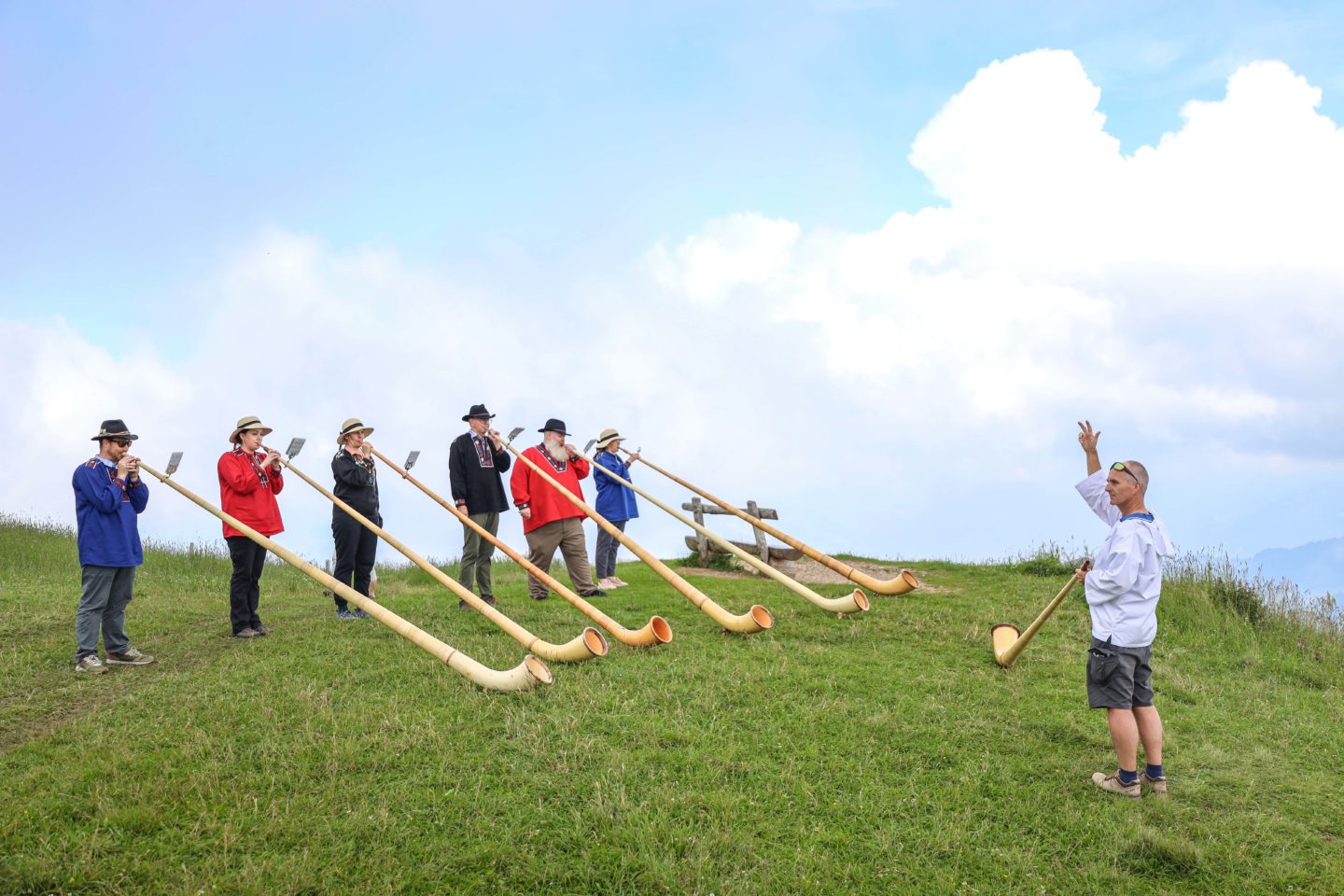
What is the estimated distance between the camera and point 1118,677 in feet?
16.8

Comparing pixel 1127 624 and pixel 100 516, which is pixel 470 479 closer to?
pixel 100 516

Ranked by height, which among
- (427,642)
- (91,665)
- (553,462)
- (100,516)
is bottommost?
(91,665)

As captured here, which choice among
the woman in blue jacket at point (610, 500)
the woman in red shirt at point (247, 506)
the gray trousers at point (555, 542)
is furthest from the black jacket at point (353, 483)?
the woman in blue jacket at point (610, 500)

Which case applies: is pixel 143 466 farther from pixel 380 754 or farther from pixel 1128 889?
pixel 1128 889

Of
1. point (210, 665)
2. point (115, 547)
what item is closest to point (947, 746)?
point (210, 665)

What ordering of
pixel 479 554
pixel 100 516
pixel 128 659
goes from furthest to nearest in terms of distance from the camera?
pixel 479 554 → pixel 128 659 → pixel 100 516

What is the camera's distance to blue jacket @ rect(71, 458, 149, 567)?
7559 mm

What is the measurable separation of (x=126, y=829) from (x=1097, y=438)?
Result: 6.35m

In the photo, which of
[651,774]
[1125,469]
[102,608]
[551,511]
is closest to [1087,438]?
[1125,469]

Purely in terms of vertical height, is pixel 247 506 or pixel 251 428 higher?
pixel 251 428

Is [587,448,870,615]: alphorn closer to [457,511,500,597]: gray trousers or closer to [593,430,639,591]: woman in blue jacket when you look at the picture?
[593,430,639,591]: woman in blue jacket

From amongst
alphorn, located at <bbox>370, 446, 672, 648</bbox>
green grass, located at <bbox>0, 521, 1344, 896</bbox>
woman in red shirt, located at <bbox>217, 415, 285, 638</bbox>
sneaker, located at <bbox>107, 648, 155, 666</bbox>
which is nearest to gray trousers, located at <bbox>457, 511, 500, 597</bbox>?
alphorn, located at <bbox>370, 446, 672, 648</bbox>

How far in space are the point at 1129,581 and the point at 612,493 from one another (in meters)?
7.98

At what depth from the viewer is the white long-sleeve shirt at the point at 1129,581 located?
509 cm
